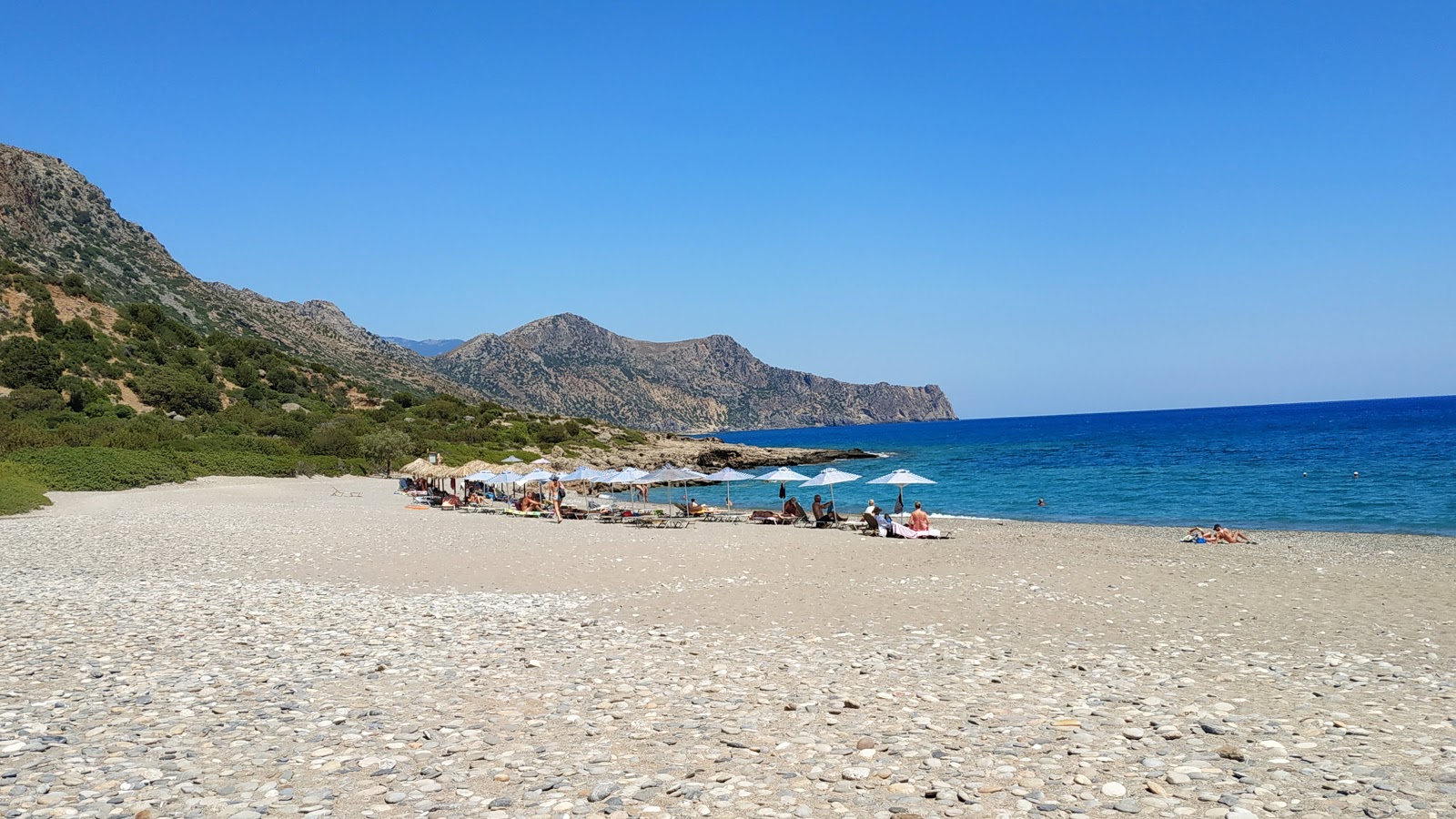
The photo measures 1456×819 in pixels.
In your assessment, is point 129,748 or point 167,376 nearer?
point 129,748

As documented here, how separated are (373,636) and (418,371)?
115 m

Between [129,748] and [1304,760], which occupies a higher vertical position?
[129,748]

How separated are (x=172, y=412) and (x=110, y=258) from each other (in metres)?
39.7

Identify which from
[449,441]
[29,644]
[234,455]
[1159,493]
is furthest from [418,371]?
[29,644]

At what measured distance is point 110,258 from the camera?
85000 mm

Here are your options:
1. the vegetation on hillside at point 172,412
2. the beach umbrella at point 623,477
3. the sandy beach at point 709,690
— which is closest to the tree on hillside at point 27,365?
the vegetation on hillside at point 172,412

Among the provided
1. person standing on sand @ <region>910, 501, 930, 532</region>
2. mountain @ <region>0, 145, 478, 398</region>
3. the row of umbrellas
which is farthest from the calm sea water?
mountain @ <region>0, 145, 478, 398</region>

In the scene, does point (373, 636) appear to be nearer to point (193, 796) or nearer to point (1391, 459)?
point (193, 796)

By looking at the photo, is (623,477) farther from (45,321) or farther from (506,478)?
(45,321)

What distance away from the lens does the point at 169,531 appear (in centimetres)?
2155

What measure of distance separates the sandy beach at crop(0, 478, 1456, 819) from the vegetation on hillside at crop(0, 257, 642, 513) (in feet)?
65.4

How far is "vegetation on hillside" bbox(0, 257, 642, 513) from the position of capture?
37875mm

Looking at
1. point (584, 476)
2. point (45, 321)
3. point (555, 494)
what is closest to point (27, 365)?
point (45, 321)

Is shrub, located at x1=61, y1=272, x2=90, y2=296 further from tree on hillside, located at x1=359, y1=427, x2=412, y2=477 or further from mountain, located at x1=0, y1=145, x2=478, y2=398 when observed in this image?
tree on hillside, located at x1=359, y1=427, x2=412, y2=477
